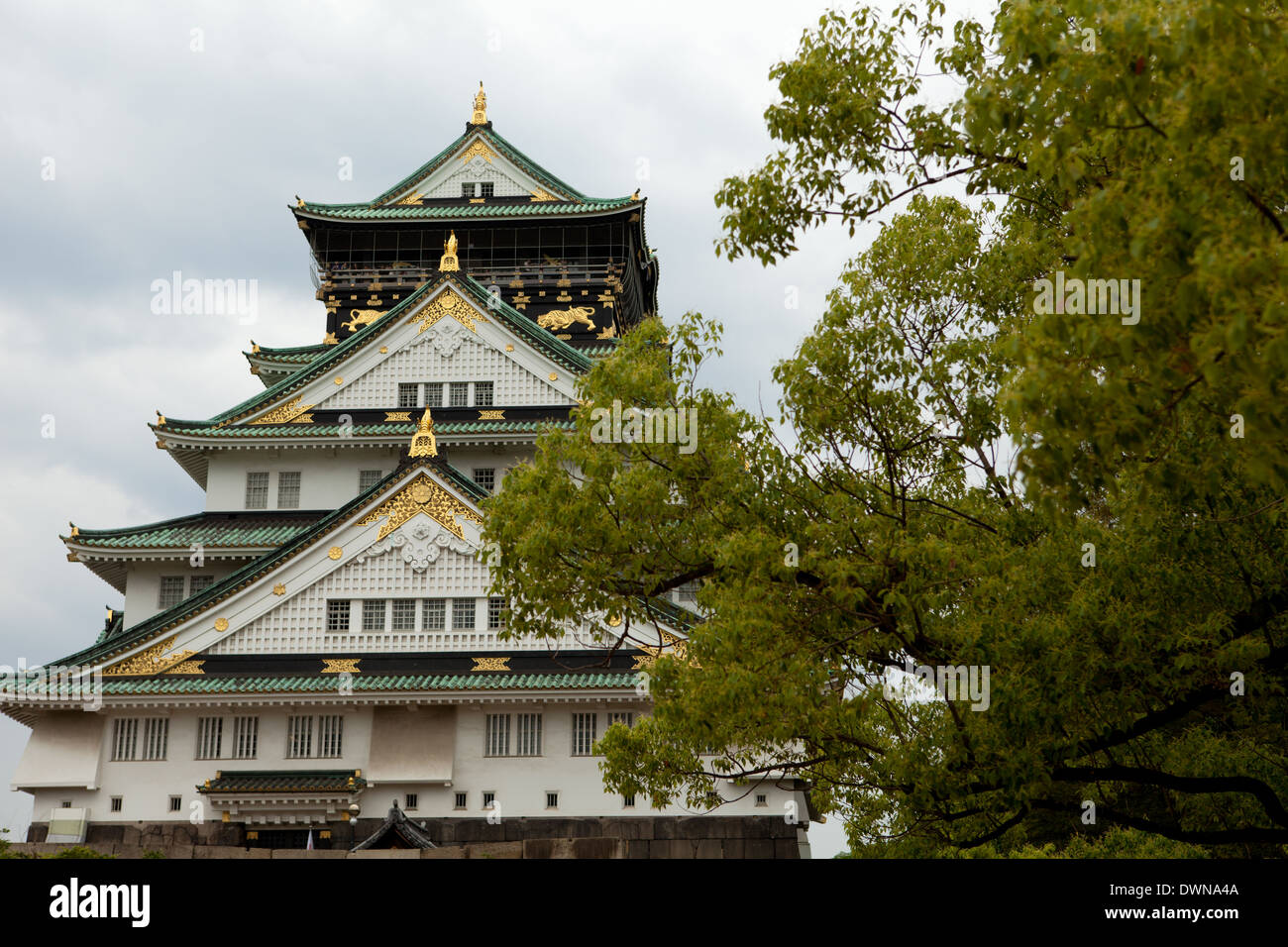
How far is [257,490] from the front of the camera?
36156mm

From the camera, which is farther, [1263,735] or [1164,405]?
[1263,735]

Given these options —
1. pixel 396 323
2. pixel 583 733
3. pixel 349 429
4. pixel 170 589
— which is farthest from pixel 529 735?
pixel 396 323

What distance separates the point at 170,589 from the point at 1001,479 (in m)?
27.7

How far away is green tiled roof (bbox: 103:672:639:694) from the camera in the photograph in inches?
1126

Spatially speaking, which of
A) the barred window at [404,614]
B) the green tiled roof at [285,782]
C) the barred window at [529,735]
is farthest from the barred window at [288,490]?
the barred window at [529,735]

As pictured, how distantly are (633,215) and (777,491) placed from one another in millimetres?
29645

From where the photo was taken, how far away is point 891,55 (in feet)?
42.7

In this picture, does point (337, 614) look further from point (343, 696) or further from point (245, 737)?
point (245, 737)

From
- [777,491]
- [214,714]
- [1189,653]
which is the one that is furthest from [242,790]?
[1189,653]

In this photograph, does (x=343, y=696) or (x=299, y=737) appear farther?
(x=299, y=737)

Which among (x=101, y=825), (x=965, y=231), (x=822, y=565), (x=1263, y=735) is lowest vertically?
(x=101, y=825)

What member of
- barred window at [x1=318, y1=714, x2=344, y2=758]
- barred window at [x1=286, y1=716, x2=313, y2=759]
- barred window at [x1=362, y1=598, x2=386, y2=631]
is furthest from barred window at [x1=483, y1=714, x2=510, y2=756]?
barred window at [x1=286, y1=716, x2=313, y2=759]
